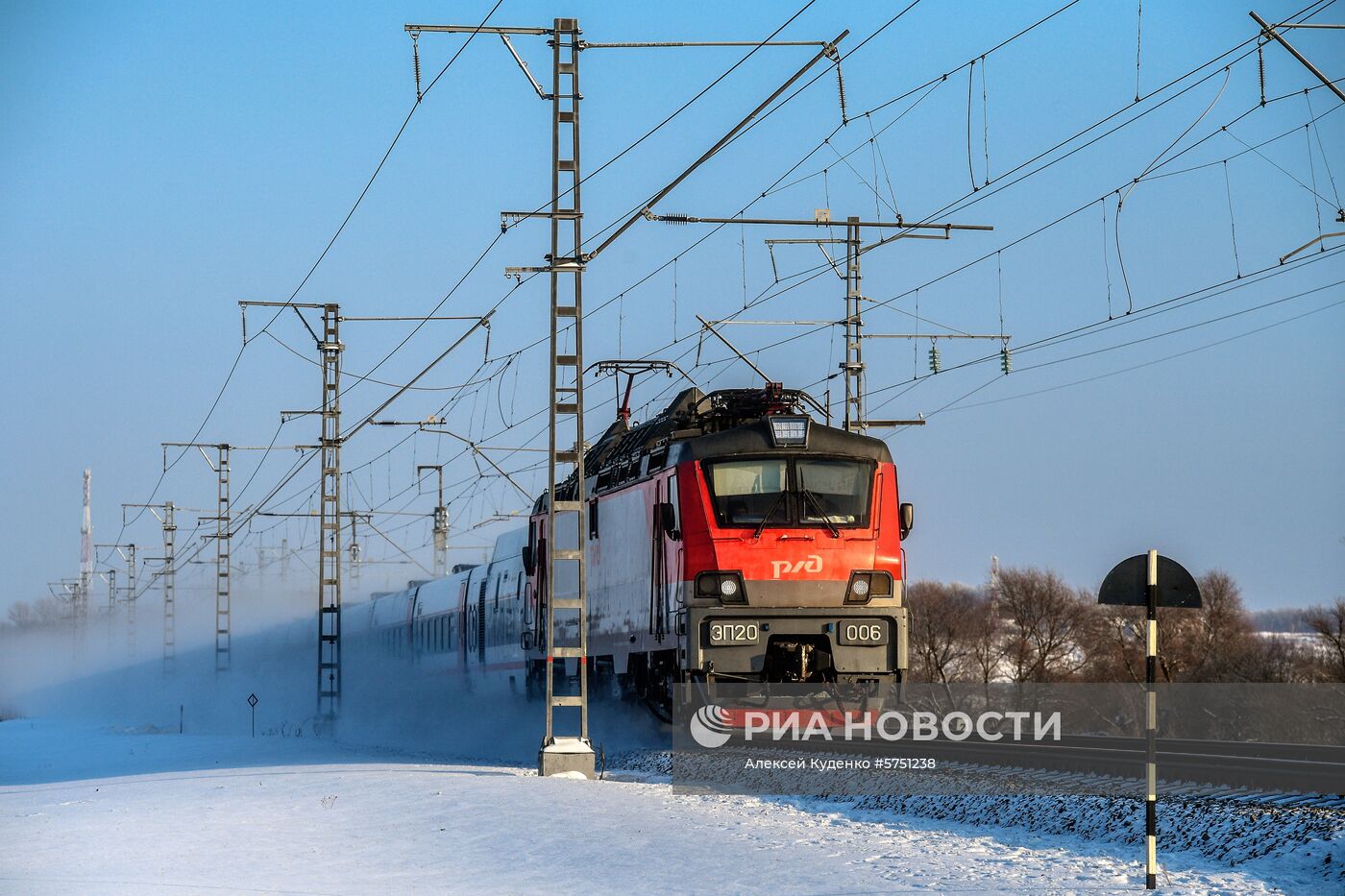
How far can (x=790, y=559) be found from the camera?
763 inches

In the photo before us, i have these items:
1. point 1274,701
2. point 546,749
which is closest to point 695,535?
point 546,749

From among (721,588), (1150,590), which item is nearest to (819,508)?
(721,588)

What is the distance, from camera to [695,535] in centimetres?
1934

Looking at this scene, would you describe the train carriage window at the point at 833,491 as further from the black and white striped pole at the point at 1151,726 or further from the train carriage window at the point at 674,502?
the black and white striped pole at the point at 1151,726

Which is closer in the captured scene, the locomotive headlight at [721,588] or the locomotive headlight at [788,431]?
the locomotive headlight at [721,588]

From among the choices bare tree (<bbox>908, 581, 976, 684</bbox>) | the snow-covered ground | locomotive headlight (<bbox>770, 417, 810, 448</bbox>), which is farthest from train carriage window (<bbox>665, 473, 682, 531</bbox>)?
bare tree (<bbox>908, 581, 976, 684</bbox>)

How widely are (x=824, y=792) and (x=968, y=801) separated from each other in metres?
2.19

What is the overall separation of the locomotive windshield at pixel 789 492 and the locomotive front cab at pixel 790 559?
1 cm

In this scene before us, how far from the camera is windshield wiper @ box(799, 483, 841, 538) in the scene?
19578mm

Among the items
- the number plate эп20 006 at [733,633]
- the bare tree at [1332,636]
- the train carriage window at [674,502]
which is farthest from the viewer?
the bare tree at [1332,636]

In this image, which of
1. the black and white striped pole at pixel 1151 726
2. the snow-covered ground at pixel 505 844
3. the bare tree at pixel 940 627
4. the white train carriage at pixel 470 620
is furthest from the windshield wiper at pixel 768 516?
the bare tree at pixel 940 627

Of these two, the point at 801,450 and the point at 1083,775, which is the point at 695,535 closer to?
the point at 801,450

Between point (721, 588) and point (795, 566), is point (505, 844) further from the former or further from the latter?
point (795, 566)

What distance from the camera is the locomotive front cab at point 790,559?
19.1 metres
